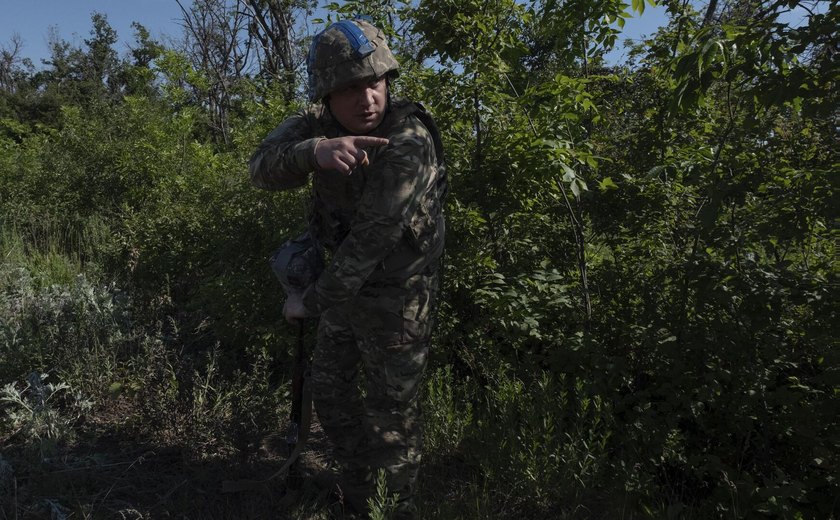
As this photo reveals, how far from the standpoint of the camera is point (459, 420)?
312 cm

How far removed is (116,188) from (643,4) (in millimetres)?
6551

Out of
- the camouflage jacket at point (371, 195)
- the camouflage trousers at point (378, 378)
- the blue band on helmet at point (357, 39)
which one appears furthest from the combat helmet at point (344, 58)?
the camouflage trousers at point (378, 378)

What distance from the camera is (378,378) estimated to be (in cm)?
243

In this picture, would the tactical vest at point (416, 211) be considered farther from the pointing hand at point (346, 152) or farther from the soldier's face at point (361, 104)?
the pointing hand at point (346, 152)

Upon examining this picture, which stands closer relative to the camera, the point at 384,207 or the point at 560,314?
the point at 384,207

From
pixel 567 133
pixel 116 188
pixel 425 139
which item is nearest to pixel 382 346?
pixel 425 139

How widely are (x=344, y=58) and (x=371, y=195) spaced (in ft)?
1.63

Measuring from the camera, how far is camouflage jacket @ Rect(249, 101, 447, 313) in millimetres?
2098

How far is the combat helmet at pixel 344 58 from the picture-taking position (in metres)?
2.10

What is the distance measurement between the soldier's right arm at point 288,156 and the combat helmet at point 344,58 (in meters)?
0.22

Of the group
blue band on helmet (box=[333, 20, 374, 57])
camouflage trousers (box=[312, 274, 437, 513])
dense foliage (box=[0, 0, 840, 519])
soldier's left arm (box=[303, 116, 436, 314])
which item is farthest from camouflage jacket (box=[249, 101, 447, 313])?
dense foliage (box=[0, 0, 840, 519])

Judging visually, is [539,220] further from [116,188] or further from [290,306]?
[116,188]

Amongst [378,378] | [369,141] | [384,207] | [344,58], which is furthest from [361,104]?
[378,378]

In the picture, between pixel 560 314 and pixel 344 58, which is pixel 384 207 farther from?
pixel 560 314
